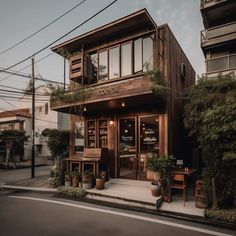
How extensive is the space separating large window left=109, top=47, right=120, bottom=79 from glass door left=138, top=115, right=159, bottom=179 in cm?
259

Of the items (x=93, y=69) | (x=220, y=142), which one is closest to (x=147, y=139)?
(x=220, y=142)

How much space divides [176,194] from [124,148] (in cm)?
319

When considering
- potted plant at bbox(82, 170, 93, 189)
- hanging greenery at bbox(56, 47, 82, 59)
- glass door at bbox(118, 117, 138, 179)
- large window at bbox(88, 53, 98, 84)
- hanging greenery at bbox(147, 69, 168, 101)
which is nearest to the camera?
hanging greenery at bbox(147, 69, 168, 101)

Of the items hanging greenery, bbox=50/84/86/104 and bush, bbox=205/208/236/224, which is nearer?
bush, bbox=205/208/236/224

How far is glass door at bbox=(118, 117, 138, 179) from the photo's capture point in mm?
9945

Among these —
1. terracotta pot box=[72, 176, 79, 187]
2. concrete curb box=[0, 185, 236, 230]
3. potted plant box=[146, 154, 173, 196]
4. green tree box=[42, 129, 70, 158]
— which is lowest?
concrete curb box=[0, 185, 236, 230]

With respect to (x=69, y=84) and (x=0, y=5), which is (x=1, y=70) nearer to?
(x=0, y=5)

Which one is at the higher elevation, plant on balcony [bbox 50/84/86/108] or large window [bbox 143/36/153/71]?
large window [bbox 143/36/153/71]

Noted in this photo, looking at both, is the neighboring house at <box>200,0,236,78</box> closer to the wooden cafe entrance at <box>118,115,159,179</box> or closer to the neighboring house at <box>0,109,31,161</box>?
the wooden cafe entrance at <box>118,115,159,179</box>

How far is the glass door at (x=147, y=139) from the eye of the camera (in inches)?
371

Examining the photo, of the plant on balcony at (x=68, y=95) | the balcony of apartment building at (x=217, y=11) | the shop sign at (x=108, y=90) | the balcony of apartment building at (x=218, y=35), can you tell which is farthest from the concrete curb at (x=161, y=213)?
the balcony of apartment building at (x=217, y=11)

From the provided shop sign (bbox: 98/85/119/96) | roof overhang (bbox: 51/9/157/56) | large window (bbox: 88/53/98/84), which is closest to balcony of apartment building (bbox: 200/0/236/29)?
roof overhang (bbox: 51/9/157/56)

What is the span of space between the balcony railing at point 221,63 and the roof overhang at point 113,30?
22.0 feet

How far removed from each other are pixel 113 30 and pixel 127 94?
3.91m
